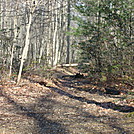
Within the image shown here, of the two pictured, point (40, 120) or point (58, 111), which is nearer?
point (40, 120)

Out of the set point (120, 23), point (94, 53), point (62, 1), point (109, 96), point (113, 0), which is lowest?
point (109, 96)

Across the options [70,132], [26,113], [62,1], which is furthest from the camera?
[62,1]

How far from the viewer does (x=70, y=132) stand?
5.85 metres

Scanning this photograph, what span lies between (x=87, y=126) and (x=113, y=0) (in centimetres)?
856

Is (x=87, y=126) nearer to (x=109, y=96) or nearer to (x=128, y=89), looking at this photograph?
(x=109, y=96)

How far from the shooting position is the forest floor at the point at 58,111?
6.21 metres

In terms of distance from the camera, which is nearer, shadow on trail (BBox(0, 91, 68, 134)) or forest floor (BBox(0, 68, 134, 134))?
shadow on trail (BBox(0, 91, 68, 134))

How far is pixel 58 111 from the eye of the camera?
8.74 meters

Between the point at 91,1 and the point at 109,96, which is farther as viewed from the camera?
the point at 91,1

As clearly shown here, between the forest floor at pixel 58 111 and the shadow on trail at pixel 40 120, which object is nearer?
the shadow on trail at pixel 40 120

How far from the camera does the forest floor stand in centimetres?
621

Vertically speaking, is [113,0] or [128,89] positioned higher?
[113,0]

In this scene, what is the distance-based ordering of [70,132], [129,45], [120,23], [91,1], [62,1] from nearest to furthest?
[70,132] → [129,45] → [120,23] → [91,1] → [62,1]

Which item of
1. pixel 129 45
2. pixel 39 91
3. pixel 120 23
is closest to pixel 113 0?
pixel 120 23
